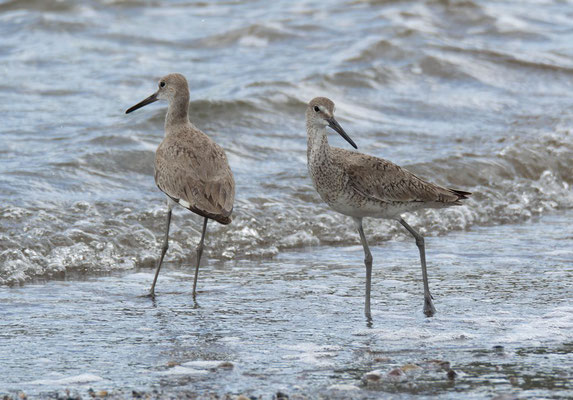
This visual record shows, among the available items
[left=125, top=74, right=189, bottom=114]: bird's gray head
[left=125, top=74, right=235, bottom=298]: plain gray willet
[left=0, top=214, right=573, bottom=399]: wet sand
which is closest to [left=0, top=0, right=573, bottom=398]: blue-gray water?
[left=0, top=214, right=573, bottom=399]: wet sand

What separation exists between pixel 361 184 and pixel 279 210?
2646 mm

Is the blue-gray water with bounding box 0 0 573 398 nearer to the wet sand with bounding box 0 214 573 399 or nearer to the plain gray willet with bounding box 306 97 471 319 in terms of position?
the wet sand with bounding box 0 214 573 399

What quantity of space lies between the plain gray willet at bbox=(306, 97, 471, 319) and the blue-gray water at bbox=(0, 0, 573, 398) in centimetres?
57

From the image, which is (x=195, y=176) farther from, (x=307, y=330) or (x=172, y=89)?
(x=307, y=330)

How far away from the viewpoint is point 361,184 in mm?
5711

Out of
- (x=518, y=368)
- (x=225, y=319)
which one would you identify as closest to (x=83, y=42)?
(x=225, y=319)

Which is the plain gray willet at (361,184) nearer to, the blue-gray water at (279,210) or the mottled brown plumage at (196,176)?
the blue-gray water at (279,210)

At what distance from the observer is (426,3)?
18.4 meters

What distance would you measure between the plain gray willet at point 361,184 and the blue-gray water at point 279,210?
0.57 meters

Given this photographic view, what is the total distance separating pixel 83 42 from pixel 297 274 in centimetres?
904

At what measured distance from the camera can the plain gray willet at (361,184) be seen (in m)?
5.69

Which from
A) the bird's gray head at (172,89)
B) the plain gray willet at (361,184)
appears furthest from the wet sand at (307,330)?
the bird's gray head at (172,89)

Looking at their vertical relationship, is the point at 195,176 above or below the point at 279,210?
above

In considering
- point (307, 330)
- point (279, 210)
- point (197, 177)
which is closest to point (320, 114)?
point (197, 177)
